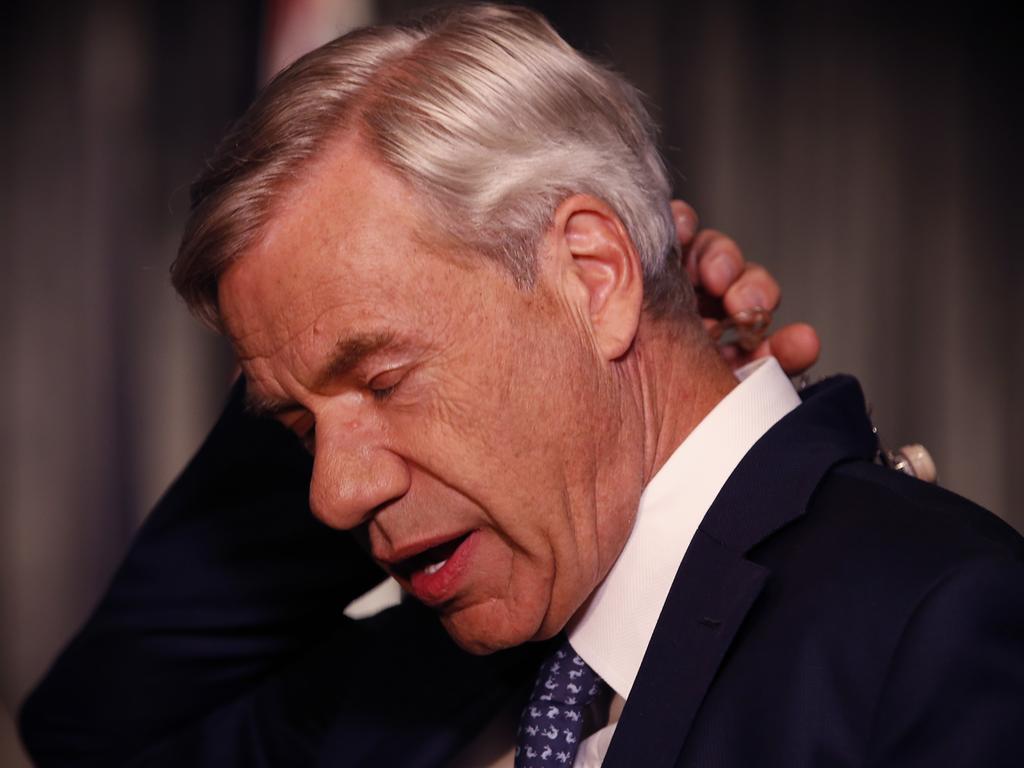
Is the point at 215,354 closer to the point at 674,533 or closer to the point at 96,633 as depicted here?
the point at 96,633

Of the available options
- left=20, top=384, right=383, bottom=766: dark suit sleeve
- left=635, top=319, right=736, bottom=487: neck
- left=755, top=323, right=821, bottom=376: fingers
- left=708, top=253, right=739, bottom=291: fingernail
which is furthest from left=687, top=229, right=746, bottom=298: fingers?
left=20, top=384, right=383, bottom=766: dark suit sleeve

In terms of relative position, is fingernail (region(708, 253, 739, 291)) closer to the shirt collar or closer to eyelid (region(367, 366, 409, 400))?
the shirt collar

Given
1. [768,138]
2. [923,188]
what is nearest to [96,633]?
[768,138]

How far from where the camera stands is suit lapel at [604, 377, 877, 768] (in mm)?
1172

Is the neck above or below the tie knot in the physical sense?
above

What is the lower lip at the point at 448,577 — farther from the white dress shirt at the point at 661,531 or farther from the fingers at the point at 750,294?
the fingers at the point at 750,294

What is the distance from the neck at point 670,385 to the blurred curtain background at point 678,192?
73.0 inches

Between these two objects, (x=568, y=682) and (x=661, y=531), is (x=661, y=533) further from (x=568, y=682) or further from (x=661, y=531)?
(x=568, y=682)

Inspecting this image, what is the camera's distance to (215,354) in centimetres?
316

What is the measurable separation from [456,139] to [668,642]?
2.02 feet

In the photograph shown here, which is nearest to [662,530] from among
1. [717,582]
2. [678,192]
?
[717,582]

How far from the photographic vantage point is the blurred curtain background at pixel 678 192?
3.11 meters

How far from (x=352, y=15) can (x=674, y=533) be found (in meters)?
2.28

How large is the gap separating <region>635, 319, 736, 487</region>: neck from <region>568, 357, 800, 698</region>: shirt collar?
0.02m
